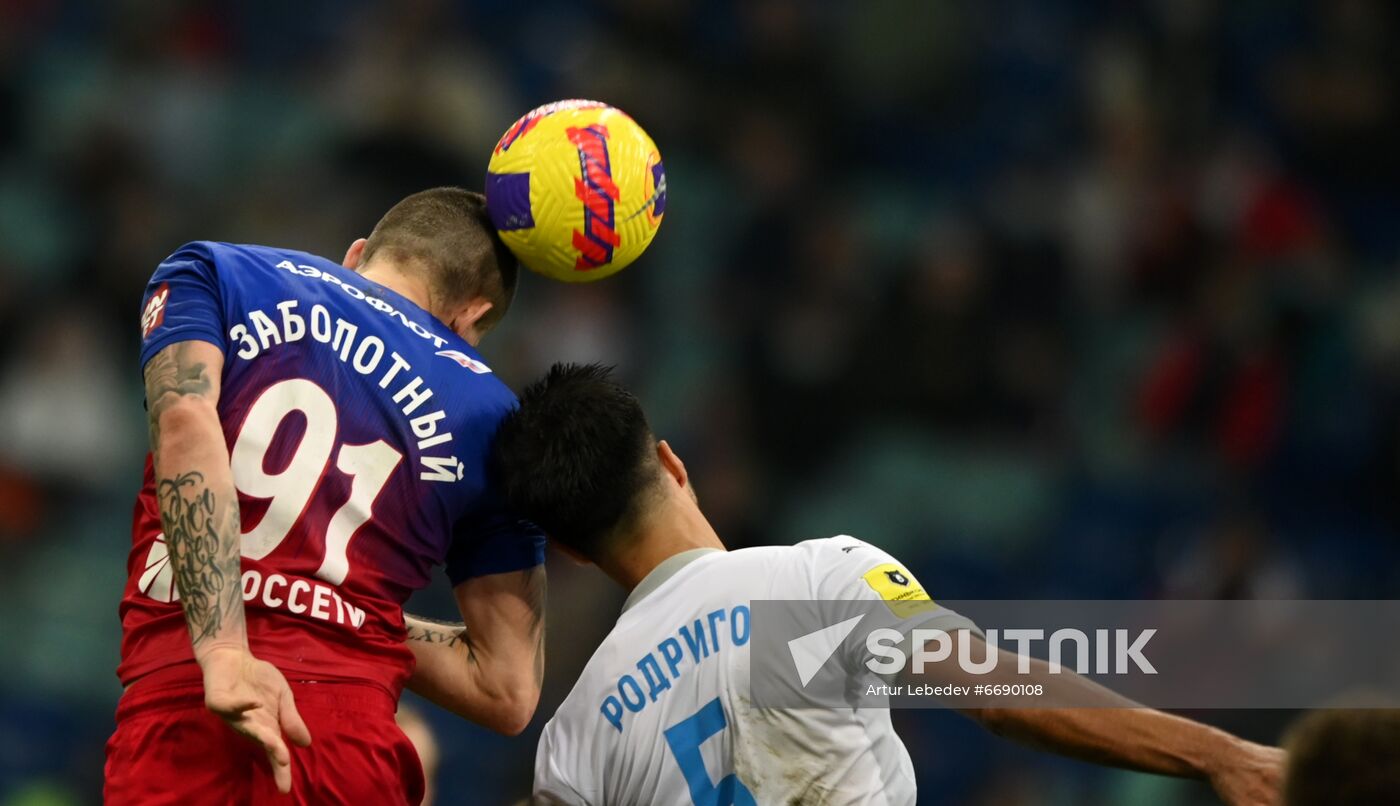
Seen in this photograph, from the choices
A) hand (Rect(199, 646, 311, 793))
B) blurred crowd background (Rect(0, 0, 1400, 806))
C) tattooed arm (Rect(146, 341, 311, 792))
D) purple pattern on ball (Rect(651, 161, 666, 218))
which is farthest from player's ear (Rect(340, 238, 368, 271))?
blurred crowd background (Rect(0, 0, 1400, 806))

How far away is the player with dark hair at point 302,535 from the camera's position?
3197 millimetres

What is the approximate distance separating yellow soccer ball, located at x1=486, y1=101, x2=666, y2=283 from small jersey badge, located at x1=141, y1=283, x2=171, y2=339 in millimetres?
835

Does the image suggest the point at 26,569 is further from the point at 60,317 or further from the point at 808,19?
the point at 808,19

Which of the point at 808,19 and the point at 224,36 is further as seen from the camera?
the point at 808,19

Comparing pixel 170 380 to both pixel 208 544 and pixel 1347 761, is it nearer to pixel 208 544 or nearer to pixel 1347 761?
pixel 208 544

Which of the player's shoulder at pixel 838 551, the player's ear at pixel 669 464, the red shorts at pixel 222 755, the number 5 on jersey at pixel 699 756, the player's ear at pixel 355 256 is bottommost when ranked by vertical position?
the red shorts at pixel 222 755

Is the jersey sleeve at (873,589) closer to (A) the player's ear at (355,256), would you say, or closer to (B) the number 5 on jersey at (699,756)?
(B) the number 5 on jersey at (699,756)

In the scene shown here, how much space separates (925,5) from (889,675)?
8.68m

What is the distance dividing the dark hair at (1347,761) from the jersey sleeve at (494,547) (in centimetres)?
191

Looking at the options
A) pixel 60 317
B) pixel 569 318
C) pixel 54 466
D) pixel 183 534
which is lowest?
pixel 183 534

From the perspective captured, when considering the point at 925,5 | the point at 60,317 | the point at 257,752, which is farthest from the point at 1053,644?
the point at 925,5

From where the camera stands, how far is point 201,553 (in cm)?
315

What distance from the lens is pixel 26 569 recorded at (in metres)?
8.55

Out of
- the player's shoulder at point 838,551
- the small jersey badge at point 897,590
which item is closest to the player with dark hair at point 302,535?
the player's shoulder at point 838,551
